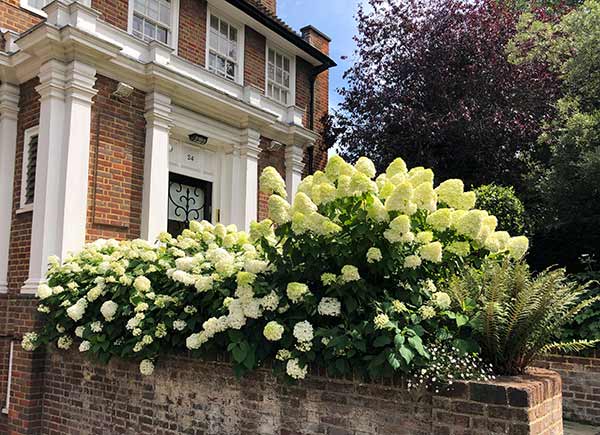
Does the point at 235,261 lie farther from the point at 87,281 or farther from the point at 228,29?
the point at 228,29

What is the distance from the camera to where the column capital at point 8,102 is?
7523 mm

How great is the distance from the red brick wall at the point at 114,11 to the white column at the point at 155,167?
1.39 m

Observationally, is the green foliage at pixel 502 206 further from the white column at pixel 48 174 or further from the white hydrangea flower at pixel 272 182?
the white column at pixel 48 174

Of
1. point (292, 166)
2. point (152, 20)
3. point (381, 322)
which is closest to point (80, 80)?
point (152, 20)

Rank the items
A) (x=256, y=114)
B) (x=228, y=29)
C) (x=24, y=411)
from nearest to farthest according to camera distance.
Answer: (x=24, y=411) < (x=256, y=114) < (x=228, y=29)

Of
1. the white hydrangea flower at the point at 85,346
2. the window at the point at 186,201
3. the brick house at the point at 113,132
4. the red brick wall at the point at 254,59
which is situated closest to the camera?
the white hydrangea flower at the point at 85,346

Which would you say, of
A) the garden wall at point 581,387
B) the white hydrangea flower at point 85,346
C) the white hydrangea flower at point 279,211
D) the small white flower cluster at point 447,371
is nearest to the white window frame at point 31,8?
the white hydrangea flower at point 85,346

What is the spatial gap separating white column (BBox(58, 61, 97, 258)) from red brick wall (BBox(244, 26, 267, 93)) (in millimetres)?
4214

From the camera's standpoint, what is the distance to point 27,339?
20.0ft

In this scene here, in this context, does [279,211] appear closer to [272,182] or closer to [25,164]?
[272,182]

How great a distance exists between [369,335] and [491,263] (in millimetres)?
1240

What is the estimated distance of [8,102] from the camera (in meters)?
7.55

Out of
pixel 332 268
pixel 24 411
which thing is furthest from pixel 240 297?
pixel 24 411

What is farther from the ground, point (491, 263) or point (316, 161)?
point (316, 161)
